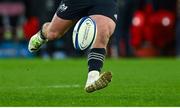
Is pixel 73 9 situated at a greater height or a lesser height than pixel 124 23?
lesser

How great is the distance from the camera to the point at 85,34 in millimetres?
9172

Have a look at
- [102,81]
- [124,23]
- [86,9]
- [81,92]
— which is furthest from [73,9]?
[124,23]

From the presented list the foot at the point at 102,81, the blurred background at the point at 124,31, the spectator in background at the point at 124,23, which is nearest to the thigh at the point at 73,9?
the foot at the point at 102,81

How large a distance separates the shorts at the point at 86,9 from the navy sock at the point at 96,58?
0.45 metres

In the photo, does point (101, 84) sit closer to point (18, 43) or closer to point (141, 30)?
point (141, 30)

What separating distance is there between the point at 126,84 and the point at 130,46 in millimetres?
16079

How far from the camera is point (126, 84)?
1141 centimetres

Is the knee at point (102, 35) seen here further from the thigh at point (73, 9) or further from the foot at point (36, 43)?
the foot at point (36, 43)

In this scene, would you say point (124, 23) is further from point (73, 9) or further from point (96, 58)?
point (96, 58)

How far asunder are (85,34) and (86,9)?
0.46m

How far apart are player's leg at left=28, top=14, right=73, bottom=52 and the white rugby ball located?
1.42 ft

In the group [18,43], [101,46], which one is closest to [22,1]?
[18,43]

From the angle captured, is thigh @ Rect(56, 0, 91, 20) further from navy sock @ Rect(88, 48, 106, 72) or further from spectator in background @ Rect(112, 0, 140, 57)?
spectator in background @ Rect(112, 0, 140, 57)

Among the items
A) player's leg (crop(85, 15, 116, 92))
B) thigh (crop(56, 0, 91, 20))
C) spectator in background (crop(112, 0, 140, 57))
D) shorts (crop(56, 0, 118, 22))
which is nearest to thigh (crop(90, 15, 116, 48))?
player's leg (crop(85, 15, 116, 92))
